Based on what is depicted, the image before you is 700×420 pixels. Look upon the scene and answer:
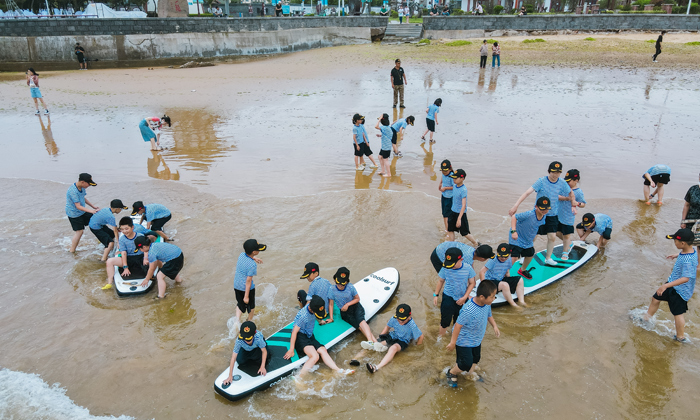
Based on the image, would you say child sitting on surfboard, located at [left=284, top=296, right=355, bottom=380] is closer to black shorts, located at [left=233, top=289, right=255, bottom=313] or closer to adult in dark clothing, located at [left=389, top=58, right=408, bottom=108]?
black shorts, located at [left=233, top=289, right=255, bottom=313]

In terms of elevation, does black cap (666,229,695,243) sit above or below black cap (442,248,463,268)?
above

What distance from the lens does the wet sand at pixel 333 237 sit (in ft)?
14.8

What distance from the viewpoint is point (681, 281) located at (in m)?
4.66

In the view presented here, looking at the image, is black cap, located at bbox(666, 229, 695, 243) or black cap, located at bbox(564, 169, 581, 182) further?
black cap, located at bbox(564, 169, 581, 182)

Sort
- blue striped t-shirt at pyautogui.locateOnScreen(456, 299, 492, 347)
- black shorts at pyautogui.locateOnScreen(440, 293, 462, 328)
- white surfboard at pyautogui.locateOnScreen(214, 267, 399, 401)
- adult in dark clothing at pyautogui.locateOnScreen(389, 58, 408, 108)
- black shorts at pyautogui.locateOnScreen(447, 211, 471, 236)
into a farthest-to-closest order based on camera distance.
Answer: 1. adult in dark clothing at pyautogui.locateOnScreen(389, 58, 408, 108)
2. black shorts at pyautogui.locateOnScreen(447, 211, 471, 236)
3. black shorts at pyautogui.locateOnScreen(440, 293, 462, 328)
4. white surfboard at pyautogui.locateOnScreen(214, 267, 399, 401)
5. blue striped t-shirt at pyautogui.locateOnScreen(456, 299, 492, 347)

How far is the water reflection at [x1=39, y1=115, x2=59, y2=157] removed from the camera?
1196 centimetres

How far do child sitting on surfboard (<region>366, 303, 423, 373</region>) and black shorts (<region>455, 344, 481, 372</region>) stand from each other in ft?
2.23

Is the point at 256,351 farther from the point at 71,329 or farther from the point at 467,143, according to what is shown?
the point at 467,143

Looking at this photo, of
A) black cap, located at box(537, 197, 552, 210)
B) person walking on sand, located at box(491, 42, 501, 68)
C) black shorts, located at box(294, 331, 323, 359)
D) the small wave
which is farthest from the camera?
person walking on sand, located at box(491, 42, 501, 68)

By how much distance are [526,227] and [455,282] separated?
1807 millimetres

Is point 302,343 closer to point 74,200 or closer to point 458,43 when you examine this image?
point 74,200

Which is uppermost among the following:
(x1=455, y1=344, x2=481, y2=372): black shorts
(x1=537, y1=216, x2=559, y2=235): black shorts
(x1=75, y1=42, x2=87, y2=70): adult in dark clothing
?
(x1=75, y1=42, x2=87, y2=70): adult in dark clothing

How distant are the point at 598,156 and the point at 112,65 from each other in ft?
90.1

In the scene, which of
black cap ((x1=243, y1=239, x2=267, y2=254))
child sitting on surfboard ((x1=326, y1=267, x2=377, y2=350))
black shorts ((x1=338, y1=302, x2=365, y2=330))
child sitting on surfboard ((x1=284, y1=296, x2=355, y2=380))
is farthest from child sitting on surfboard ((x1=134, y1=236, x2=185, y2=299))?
black shorts ((x1=338, y1=302, x2=365, y2=330))
